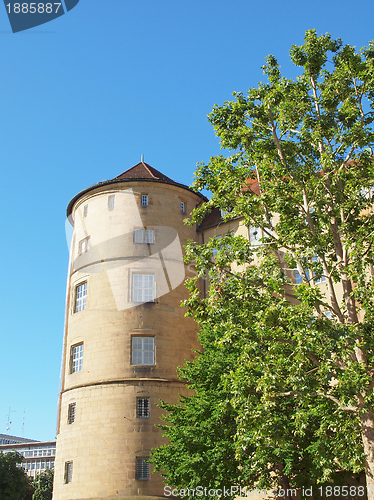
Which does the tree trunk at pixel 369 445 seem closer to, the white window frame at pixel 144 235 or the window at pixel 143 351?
the window at pixel 143 351

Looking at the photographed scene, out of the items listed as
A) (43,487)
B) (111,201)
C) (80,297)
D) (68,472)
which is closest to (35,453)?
(43,487)

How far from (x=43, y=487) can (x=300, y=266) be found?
52.9 metres

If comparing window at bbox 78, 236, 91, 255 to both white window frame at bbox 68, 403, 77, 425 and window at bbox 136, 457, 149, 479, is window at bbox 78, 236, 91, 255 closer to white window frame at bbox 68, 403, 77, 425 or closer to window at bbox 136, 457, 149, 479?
white window frame at bbox 68, 403, 77, 425

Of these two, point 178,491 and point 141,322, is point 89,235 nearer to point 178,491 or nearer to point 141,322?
point 141,322

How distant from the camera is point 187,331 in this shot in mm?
32312

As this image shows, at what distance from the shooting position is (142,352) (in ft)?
100.0

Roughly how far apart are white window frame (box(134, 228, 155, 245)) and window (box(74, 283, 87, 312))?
14.5 feet

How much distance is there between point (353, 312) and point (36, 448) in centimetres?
9886

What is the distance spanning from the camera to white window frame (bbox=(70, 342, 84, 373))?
104 ft

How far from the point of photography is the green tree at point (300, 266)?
14344mm

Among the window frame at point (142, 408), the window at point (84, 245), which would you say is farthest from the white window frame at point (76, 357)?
the window at point (84, 245)

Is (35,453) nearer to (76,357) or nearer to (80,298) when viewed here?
(76,357)

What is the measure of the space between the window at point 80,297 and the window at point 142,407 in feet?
22.9

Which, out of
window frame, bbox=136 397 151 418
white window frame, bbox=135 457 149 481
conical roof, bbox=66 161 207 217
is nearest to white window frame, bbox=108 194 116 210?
conical roof, bbox=66 161 207 217
